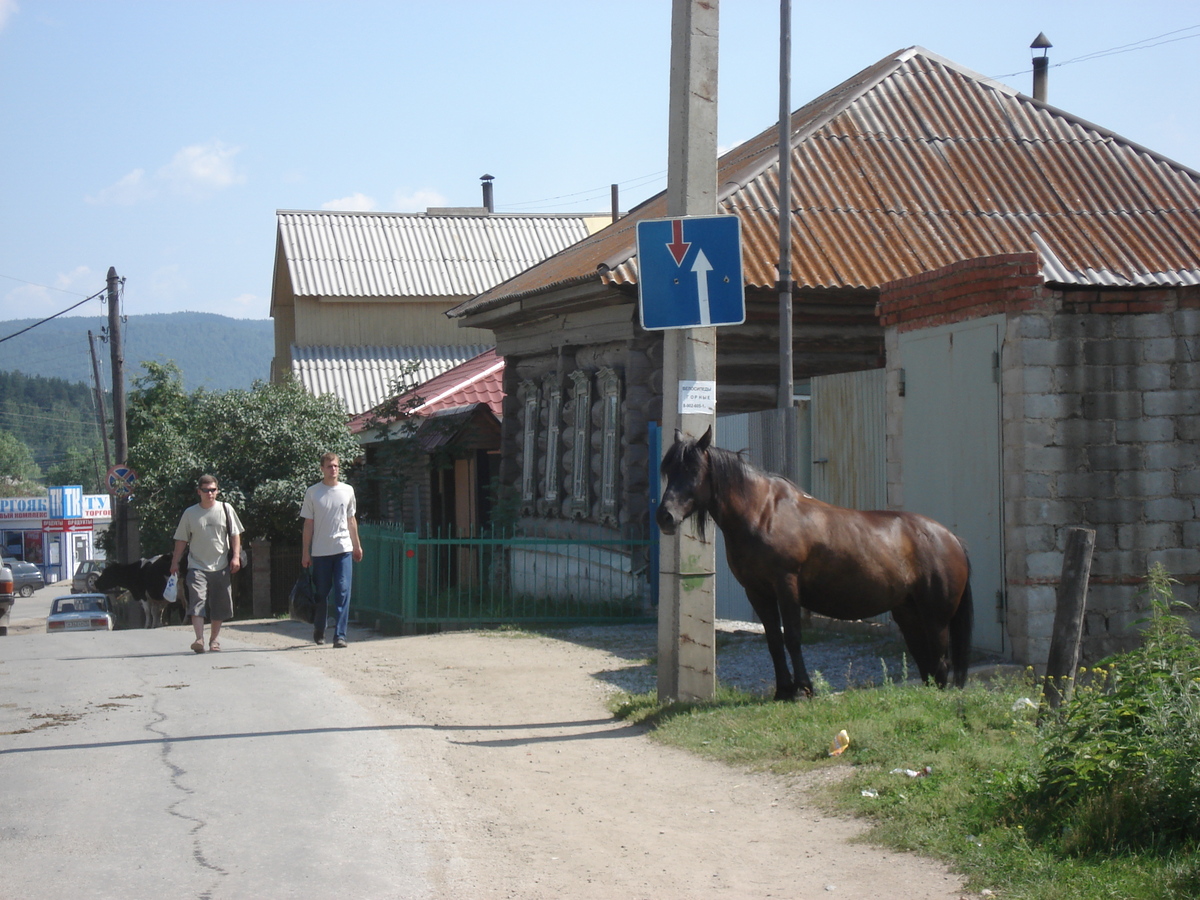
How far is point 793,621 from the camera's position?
793cm

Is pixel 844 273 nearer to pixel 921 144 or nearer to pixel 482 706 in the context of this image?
pixel 921 144

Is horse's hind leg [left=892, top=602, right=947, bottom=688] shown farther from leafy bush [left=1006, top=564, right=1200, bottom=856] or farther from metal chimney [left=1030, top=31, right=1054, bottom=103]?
metal chimney [left=1030, top=31, right=1054, bottom=103]

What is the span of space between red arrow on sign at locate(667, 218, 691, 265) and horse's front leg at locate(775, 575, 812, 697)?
7.12 feet

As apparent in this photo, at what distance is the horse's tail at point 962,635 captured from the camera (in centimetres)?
821

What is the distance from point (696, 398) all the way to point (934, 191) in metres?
9.61

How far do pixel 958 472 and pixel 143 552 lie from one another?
25268 millimetres

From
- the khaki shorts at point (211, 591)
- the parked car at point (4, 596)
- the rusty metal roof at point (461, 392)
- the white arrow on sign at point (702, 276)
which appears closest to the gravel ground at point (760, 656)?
the white arrow on sign at point (702, 276)

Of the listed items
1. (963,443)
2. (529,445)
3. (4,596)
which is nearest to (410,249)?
(4,596)

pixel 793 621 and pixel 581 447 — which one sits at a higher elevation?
pixel 581 447

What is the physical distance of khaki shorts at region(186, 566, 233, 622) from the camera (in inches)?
503

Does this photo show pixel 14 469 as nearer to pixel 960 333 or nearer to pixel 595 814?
pixel 960 333

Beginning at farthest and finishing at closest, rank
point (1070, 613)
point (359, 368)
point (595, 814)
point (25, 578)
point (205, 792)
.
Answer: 1. point (25, 578)
2. point (359, 368)
3. point (1070, 613)
4. point (205, 792)
5. point (595, 814)

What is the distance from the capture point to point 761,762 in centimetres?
690

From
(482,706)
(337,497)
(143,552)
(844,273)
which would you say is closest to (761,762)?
(482,706)
